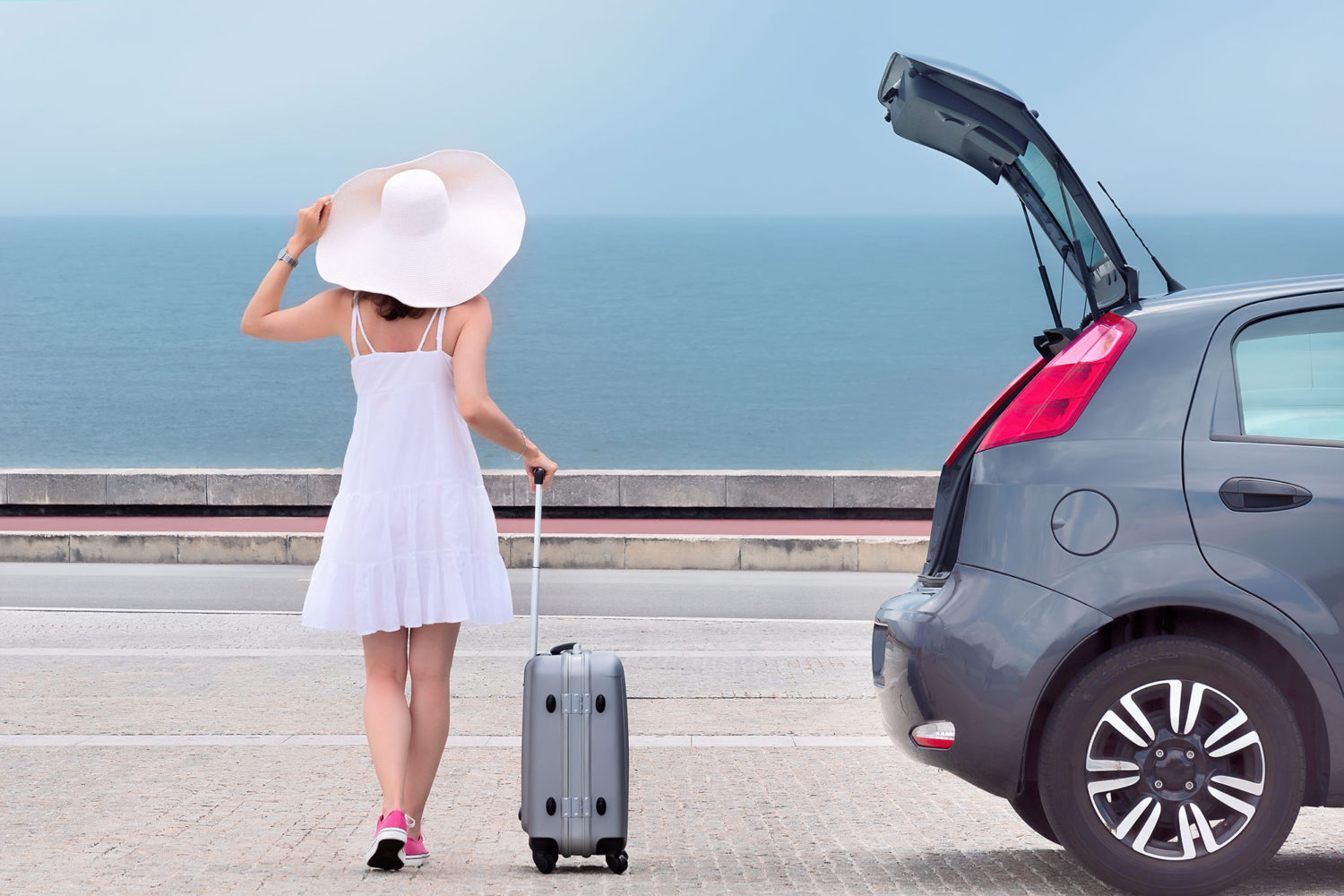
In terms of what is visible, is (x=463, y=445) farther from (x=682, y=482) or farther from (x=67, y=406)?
(x=67, y=406)

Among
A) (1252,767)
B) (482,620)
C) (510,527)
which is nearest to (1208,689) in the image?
(1252,767)

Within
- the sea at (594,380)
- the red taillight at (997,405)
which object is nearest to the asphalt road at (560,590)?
the red taillight at (997,405)

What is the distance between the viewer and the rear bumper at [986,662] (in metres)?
4.54

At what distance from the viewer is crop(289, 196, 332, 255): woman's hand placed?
4863 mm

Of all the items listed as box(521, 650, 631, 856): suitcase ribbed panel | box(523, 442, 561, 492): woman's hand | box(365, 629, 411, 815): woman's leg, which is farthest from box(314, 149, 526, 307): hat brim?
box(521, 650, 631, 856): suitcase ribbed panel

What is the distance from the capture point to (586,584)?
14188 millimetres

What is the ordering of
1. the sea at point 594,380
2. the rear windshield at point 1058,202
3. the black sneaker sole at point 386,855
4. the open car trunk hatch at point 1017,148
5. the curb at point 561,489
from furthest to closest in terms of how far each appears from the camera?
the sea at point 594,380 → the curb at point 561,489 → the rear windshield at point 1058,202 → the open car trunk hatch at point 1017,148 → the black sneaker sole at point 386,855

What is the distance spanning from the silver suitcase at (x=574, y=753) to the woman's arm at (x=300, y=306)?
938 mm

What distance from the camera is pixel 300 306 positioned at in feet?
16.2

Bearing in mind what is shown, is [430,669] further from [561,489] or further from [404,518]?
[561,489]

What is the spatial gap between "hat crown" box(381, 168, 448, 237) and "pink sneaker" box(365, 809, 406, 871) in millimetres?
1631

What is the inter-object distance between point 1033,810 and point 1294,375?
4.65ft

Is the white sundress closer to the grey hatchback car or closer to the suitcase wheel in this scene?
the suitcase wheel

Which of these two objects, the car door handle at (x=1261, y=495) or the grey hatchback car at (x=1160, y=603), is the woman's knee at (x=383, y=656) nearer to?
the grey hatchback car at (x=1160, y=603)
